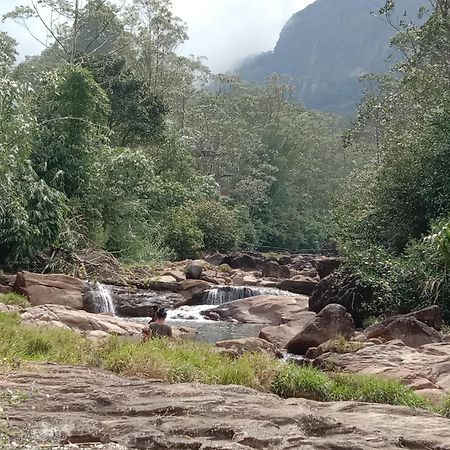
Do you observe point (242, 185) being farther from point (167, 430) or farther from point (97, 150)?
point (167, 430)

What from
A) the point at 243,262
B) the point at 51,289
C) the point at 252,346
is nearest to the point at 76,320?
the point at 51,289

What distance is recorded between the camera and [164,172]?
30516mm

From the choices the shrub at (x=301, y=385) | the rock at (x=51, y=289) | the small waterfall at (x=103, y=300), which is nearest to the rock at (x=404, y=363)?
the shrub at (x=301, y=385)

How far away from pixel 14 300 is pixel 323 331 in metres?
6.41

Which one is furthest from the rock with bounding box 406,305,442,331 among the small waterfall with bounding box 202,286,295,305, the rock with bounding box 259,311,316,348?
the small waterfall with bounding box 202,286,295,305

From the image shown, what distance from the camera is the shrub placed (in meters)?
6.98

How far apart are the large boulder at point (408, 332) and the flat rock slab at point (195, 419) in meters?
6.12

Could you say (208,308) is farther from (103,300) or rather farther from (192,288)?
(103,300)

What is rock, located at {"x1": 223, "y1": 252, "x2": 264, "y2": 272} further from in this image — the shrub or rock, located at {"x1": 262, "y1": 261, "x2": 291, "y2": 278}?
the shrub

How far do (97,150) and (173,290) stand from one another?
5543 mm

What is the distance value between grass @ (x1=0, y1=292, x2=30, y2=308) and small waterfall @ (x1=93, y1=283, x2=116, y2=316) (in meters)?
2.83

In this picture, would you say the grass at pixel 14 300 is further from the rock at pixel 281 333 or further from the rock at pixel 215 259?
the rock at pixel 215 259

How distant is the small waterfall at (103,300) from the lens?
52.8 ft

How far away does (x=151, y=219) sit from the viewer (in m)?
24.0
